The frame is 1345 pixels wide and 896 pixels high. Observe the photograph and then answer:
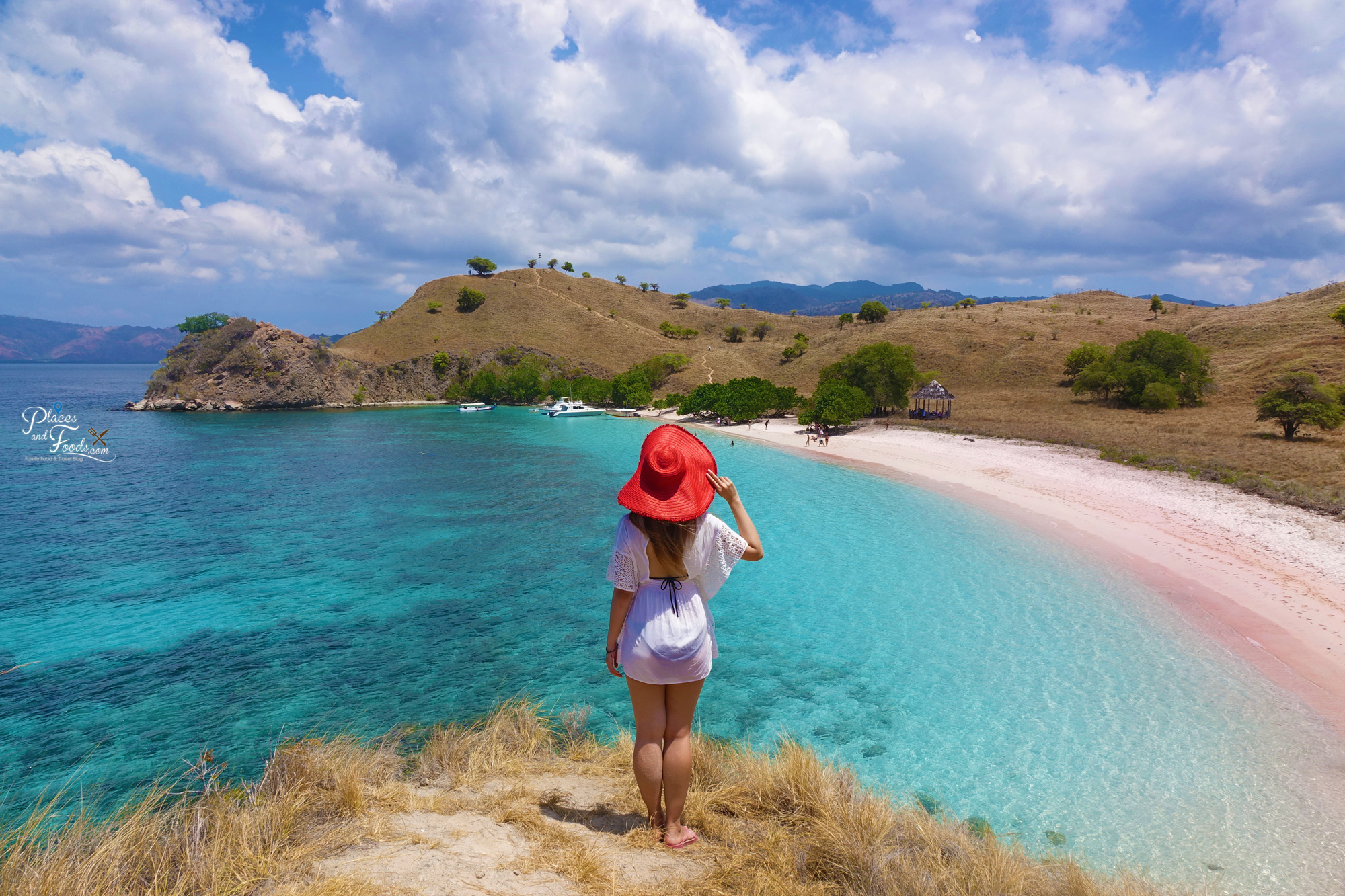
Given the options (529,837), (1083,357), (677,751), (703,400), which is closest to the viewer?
(677,751)

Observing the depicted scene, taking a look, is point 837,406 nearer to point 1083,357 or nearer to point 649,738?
point 1083,357

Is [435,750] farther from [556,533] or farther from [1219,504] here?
[1219,504]

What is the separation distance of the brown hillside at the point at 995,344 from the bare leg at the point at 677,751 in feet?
87.1

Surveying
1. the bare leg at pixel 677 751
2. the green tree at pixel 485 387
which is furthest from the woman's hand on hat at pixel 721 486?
the green tree at pixel 485 387

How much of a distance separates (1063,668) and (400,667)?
12238 mm

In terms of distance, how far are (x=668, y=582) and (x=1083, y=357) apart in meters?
64.4

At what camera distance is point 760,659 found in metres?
11.3

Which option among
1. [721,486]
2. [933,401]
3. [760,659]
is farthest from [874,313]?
[721,486]

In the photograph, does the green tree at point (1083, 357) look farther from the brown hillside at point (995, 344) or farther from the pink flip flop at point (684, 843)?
the pink flip flop at point (684, 843)

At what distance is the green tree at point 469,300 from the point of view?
10894 centimetres

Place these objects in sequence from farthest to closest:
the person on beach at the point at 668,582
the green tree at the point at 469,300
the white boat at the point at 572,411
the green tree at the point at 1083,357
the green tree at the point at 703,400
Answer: the green tree at the point at 469,300 < the white boat at the point at 572,411 < the green tree at the point at 703,400 < the green tree at the point at 1083,357 < the person on beach at the point at 668,582

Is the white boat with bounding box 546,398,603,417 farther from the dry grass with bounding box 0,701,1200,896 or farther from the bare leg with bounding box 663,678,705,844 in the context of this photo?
the bare leg with bounding box 663,678,705,844

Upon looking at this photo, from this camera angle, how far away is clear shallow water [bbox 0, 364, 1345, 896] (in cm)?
745

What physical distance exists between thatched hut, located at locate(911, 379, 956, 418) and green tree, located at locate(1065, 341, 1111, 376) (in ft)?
43.2
